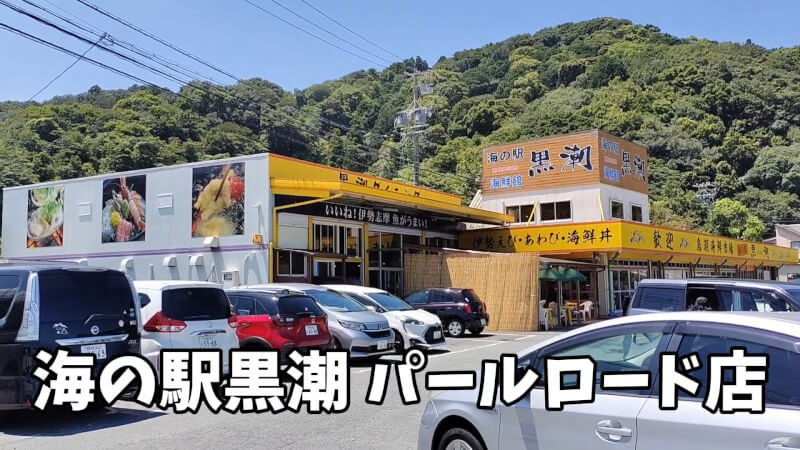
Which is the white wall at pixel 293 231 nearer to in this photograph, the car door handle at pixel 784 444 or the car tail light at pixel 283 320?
the car tail light at pixel 283 320

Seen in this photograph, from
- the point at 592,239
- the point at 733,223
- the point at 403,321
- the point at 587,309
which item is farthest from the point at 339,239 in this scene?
the point at 733,223

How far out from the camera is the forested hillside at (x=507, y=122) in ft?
196

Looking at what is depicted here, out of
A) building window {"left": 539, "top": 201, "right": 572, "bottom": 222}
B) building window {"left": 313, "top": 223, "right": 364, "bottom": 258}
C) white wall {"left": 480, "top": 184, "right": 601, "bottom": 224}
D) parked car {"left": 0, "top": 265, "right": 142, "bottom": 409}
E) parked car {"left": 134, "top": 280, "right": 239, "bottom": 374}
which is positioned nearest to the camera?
parked car {"left": 0, "top": 265, "right": 142, "bottom": 409}

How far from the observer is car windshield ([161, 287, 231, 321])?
32.9 feet

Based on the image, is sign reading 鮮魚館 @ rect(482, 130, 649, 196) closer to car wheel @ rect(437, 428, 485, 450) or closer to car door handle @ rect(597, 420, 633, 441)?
car wheel @ rect(437, 428, 485, 450)

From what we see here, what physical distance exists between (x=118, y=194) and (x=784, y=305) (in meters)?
22.9

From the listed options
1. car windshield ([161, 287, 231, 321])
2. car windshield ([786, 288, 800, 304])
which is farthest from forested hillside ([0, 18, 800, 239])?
car windshield ([786, 288, 800, 304])

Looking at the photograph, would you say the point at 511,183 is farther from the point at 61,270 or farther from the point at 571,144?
the point at 61,270

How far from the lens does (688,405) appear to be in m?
3.74

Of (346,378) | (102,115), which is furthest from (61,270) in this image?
(102,115)

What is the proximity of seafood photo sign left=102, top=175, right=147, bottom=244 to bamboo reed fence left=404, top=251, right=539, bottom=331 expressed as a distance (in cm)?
1070

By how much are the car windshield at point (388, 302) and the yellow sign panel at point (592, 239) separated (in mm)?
13660

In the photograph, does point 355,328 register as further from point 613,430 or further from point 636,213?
point 636,213

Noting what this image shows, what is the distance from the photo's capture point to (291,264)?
22.5 meters
